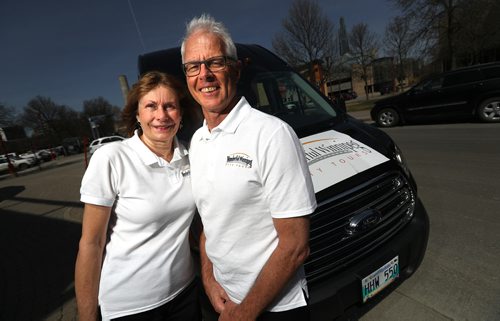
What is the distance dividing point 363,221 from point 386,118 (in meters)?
10.6

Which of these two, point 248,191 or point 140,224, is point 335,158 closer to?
point 248,191

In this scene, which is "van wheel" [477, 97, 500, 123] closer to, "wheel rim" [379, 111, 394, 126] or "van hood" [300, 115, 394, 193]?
"wheel rim" [379, 111, 394, 126]

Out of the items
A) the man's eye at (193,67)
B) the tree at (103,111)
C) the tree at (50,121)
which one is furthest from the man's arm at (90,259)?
the tree at (103,111)

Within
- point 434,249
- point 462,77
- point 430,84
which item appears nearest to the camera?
point 434,249

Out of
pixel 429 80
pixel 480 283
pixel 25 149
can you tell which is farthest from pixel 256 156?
pixel 25 149

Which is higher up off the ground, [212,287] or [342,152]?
[342,152]

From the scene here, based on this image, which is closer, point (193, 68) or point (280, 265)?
point (280, 265)

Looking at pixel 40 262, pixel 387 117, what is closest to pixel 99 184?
pixel 40 262

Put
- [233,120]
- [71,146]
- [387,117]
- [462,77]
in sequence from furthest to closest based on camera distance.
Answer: [71,146] → [387,117] → [462,77] → [233,120]

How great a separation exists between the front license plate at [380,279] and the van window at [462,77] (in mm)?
9651

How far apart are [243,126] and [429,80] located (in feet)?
35.8

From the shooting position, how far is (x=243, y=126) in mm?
1215

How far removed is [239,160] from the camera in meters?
1.16

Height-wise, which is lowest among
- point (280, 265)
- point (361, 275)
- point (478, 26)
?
point (361, 275)
